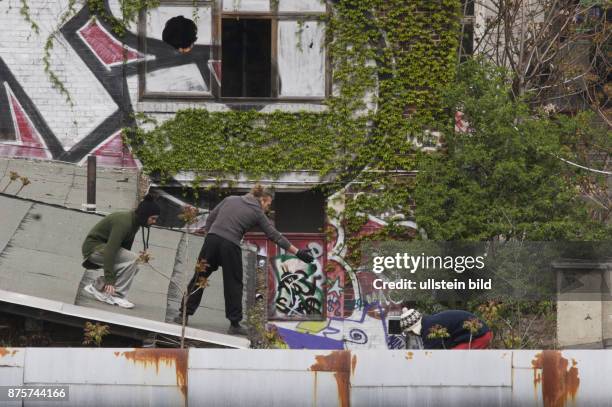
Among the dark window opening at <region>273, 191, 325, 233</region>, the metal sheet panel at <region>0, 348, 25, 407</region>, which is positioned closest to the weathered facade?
the dark window opening at <region>273, 191, 325, 233</region>

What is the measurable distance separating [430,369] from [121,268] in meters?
4.52

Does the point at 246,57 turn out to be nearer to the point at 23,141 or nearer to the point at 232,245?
the point at 23,141

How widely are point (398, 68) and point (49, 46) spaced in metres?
5.03

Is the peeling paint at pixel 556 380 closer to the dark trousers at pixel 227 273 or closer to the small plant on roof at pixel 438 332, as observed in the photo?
the small plant on roof at pixel 438 332

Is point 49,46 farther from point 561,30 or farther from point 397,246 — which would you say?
point 561,30

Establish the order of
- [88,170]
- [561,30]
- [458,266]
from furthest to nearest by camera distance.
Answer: [561,30] < [458,266] < [88,170]

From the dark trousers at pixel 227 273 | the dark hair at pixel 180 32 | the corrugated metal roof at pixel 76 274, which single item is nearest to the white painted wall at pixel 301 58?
the dark hair at pixel 180 32

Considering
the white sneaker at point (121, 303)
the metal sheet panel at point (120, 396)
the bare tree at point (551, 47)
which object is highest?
the bare tree at point (551, 47)

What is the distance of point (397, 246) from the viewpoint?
16984 millimetres

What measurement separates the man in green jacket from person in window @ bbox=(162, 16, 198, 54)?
6.05m

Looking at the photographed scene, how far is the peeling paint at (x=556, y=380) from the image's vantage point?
784 cm

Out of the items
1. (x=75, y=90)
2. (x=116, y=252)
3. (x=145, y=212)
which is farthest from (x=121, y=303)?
(x=75, y=90)

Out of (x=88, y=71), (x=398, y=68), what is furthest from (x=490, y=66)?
(x=88, y=71)

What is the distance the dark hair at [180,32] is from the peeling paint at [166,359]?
9921mm
